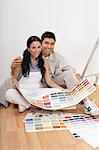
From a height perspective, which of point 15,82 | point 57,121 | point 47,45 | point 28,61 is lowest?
point 57,121

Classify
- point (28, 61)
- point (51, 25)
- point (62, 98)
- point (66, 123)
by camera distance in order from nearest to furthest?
point (66, 123)
point (62, 98)
point (28, 61)
point (51, 25)

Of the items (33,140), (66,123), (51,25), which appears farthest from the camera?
(51,25)

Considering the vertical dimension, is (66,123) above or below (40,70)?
below

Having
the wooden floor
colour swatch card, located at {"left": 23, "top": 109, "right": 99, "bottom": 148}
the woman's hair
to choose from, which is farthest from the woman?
the wooden floor

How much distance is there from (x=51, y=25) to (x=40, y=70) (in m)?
0.73

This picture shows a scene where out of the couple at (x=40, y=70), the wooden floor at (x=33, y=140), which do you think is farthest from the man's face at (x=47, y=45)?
the wooden floor at (x=33, y=140)

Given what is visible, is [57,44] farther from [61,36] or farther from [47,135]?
[47,135]

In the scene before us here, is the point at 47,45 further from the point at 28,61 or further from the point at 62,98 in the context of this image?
the point at 62,98

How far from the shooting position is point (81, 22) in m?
2.79

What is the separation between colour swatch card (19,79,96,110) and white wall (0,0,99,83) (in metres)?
0.78

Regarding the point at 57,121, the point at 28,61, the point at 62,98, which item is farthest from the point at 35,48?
the point at 57,121

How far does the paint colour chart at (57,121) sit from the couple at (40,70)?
10cm

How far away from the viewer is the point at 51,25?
9.04 ft

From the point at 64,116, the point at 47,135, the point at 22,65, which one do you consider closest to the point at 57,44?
the point at 22,65
